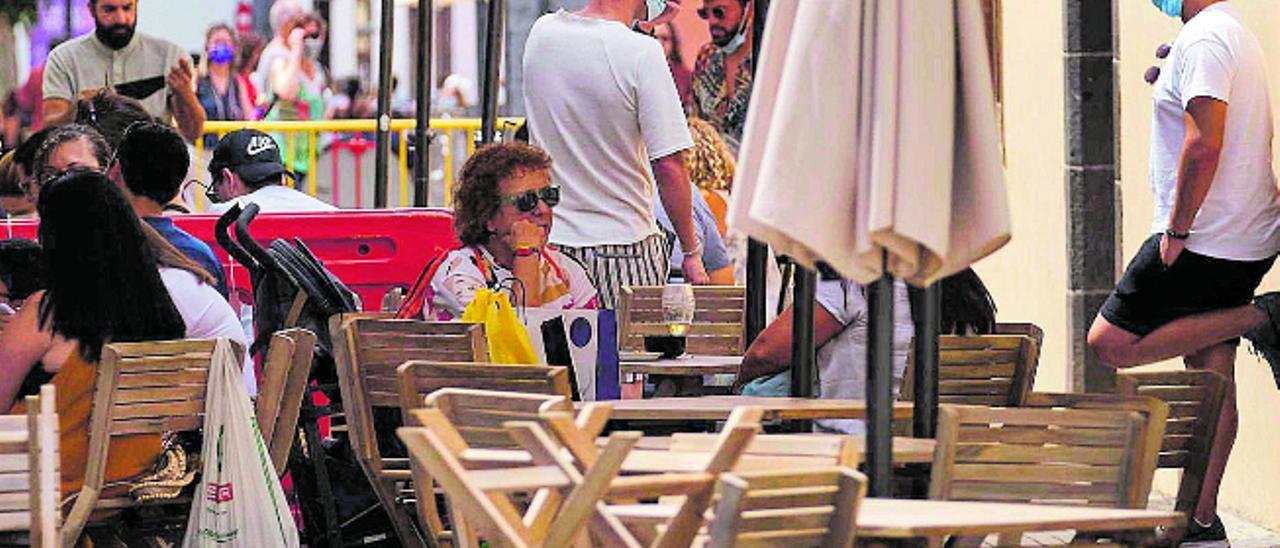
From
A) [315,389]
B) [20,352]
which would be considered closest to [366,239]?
[315,389]

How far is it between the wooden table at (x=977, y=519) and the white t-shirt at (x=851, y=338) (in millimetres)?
2394

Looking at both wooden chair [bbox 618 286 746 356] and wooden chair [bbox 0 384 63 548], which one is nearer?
wooden chair [bbox 0 384 63 548]

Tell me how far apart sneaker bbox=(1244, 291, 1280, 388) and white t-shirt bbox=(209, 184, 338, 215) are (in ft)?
12.7

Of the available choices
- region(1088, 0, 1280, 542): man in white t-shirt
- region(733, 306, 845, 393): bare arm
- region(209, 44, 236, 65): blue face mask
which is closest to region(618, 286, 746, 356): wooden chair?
region(1088, 0, 1280, 542): man in white t-shirt

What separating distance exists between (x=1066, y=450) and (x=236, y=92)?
55.8 feet

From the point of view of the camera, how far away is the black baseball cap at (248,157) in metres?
11.8

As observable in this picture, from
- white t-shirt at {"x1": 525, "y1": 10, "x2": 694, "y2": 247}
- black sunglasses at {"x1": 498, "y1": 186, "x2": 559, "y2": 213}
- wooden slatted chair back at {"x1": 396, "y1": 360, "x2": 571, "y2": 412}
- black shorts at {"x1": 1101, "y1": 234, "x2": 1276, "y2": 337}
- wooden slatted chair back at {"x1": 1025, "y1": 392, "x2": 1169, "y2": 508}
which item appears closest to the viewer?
wooden slatted chair back at {"x1": 1025, "y1": 392, "x2": 1169, "y2": 508}

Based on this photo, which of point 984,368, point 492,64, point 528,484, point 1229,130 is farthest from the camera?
point 492,64

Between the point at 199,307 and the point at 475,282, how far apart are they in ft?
2.63

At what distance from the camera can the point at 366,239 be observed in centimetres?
1154

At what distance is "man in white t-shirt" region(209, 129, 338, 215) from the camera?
11.8m

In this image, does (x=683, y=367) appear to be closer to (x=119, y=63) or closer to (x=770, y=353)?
(x=770, y=353)

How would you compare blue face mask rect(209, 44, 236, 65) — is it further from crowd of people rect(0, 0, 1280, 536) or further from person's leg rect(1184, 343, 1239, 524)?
person's leg rect(1184, 343, 1239, 524)

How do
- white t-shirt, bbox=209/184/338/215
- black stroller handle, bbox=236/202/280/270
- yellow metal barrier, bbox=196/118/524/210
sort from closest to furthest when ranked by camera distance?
black stroller handle, bbox=236/202/280/270
white t-shirt, bbox=209/184/338/215
yellow metal barrier, bbox=196/118/524/210
